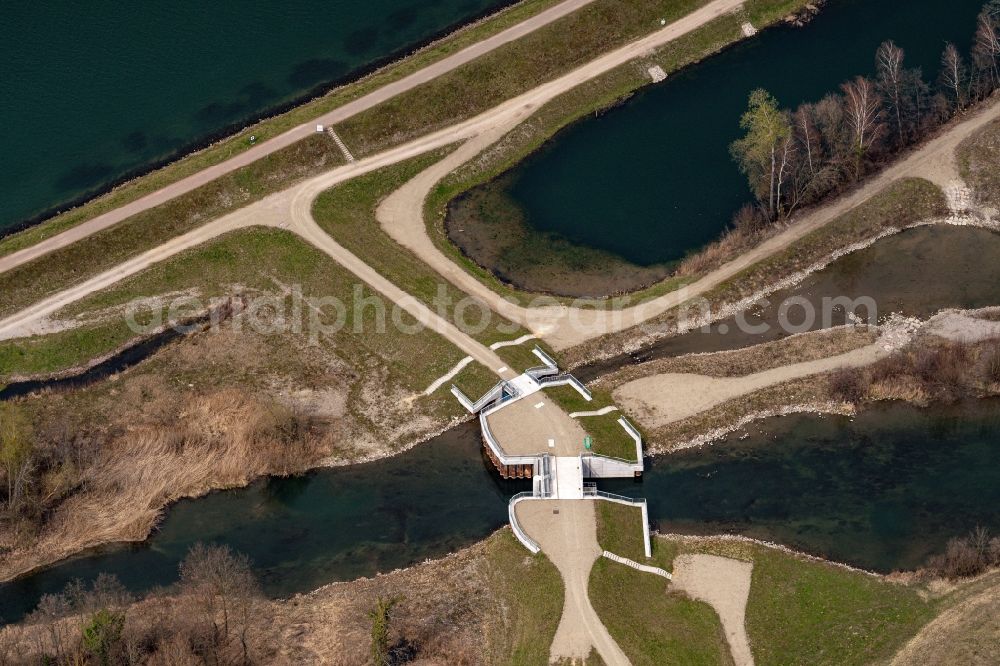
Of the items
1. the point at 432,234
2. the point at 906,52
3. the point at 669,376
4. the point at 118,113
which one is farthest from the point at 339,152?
the point at 906,52

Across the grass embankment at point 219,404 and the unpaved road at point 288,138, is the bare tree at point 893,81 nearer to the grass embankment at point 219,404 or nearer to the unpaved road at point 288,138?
the unpaved road at point 288,138

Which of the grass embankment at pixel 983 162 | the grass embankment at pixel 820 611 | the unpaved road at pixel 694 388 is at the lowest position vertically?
the grass embankment at pixel 820 611

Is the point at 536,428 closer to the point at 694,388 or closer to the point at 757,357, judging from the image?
the point at 694,388

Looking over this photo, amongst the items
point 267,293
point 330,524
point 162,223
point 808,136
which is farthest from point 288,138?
point 808,136

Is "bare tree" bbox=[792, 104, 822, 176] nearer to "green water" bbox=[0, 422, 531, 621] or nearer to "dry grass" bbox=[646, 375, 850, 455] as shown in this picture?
"dry grass" bbox=[646, 375, 850, 455]

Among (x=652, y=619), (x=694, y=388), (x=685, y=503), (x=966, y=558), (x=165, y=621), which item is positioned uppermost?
(x=694, y=388)

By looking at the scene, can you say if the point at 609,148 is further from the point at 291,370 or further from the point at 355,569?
the point at 355,569

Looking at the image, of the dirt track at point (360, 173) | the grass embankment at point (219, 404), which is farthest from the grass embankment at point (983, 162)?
the grass embankment at point (219, 404)
